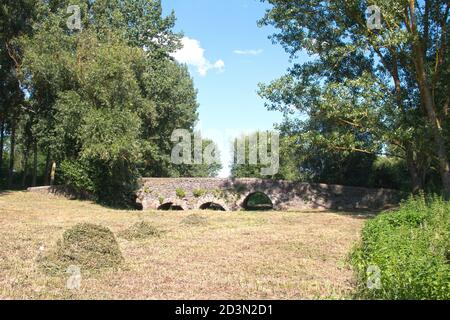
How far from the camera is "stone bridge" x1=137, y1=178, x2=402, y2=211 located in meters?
29.5

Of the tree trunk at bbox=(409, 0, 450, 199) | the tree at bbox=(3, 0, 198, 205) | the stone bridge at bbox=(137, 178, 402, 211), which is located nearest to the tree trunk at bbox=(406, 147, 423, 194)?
the tree trunk at bbox=(409, 0, 450, 199)

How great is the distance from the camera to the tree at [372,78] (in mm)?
18406

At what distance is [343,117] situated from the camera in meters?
20.0

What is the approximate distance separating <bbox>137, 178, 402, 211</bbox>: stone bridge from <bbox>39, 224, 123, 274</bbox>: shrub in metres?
21.7

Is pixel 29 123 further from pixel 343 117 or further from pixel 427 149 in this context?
pixel 427 149

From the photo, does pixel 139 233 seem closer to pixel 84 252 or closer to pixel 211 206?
pixel 84 252

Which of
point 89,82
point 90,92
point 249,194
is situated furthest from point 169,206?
point 89,82

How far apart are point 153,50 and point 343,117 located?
18464 millimetres

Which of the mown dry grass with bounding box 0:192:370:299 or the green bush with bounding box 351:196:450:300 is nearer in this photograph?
the green bush with bounding box 351:196:450:300

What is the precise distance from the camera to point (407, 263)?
611 cm

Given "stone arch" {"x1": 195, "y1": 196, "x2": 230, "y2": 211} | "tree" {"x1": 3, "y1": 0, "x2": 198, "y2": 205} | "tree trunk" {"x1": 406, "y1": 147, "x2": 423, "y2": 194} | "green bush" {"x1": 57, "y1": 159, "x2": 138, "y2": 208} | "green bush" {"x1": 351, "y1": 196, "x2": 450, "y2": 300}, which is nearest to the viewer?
"green bush" {"x1": 351, "y1": 196, "x2": 450, "y2": 300}

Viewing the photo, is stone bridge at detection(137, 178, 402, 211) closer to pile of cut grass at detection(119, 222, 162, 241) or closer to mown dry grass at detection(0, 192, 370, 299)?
mown dry grass at detection(0, 192, 370, 299)

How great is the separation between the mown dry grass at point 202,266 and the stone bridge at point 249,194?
15.0 meters
